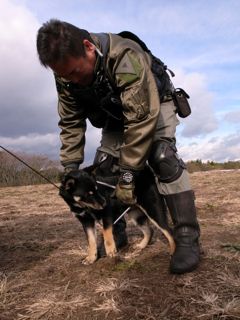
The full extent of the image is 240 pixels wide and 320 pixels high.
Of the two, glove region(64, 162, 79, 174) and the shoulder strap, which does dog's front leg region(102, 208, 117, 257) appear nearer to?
glove region(64, 162, 79, 174)

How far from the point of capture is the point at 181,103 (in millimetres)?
3572

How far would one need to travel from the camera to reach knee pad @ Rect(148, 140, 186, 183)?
3.36 meters

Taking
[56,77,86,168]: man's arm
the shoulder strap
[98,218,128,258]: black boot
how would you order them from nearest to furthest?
the shoulder strap, [56,77,86,168]: man's arm, [98,218,128,258]: black boot

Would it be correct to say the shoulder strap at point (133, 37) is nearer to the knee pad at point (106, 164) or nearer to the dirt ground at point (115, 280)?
the knee pad at point (106, 164)

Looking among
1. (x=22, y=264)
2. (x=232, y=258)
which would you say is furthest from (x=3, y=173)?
(x=232, y=258)

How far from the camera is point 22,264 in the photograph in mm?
3994

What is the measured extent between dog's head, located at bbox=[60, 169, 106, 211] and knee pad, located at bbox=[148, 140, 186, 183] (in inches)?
25.8

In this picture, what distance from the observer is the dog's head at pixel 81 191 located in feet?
12.4

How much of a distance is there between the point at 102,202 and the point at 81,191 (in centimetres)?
21

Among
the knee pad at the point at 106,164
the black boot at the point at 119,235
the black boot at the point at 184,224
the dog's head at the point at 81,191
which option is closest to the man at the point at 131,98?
the black boot at the point at 184,224

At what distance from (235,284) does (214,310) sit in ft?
1.41

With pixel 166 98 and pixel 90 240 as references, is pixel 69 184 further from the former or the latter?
pixel 166 98

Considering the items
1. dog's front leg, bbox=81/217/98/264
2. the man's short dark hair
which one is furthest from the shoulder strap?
dog's front leg, bbox=81/217/98/264

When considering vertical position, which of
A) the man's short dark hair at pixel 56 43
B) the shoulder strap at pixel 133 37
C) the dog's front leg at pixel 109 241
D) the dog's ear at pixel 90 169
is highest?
the shoulder strap at pixel 133 37
